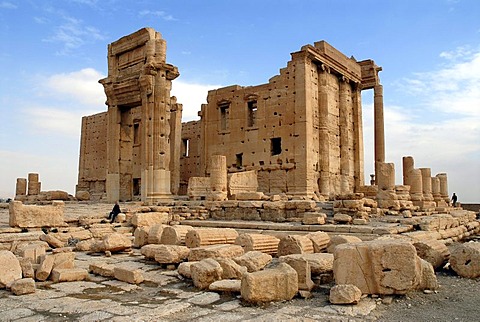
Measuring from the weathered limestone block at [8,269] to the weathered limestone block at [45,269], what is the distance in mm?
333

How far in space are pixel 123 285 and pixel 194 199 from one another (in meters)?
12.0

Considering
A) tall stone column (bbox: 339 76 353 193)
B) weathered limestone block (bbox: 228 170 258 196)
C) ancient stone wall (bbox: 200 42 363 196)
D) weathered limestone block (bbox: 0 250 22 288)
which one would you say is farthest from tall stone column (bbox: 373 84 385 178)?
weathered limestone block (bbox: 0 250 22 288)

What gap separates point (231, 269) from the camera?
683cm

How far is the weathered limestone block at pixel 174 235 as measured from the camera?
1014 cm

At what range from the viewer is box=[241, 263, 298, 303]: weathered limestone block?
5625mm

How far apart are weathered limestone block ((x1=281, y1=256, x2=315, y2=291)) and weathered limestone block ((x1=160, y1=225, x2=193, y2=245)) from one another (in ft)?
14.0

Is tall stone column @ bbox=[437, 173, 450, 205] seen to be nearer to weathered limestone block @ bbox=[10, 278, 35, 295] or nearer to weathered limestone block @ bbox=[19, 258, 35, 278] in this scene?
weathered limestone block @ bbox=[19, 258, 35, 278]

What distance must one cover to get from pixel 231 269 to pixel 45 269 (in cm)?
312

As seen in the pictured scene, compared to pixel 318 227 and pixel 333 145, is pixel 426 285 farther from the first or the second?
pixel 333 145

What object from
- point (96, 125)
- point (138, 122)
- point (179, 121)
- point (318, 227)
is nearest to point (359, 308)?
point (318, 227)

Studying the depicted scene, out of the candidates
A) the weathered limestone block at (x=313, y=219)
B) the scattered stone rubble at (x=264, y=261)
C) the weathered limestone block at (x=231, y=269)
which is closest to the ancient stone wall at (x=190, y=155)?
the weathered limestone block at (x=313, y=219)

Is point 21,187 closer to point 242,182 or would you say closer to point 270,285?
point 242,182

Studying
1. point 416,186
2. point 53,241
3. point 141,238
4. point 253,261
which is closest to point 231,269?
point 253,261

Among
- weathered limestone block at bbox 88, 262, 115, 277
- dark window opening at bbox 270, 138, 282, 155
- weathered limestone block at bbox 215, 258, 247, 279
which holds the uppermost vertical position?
dark window opening at bbox 270, 138, 282, 155
